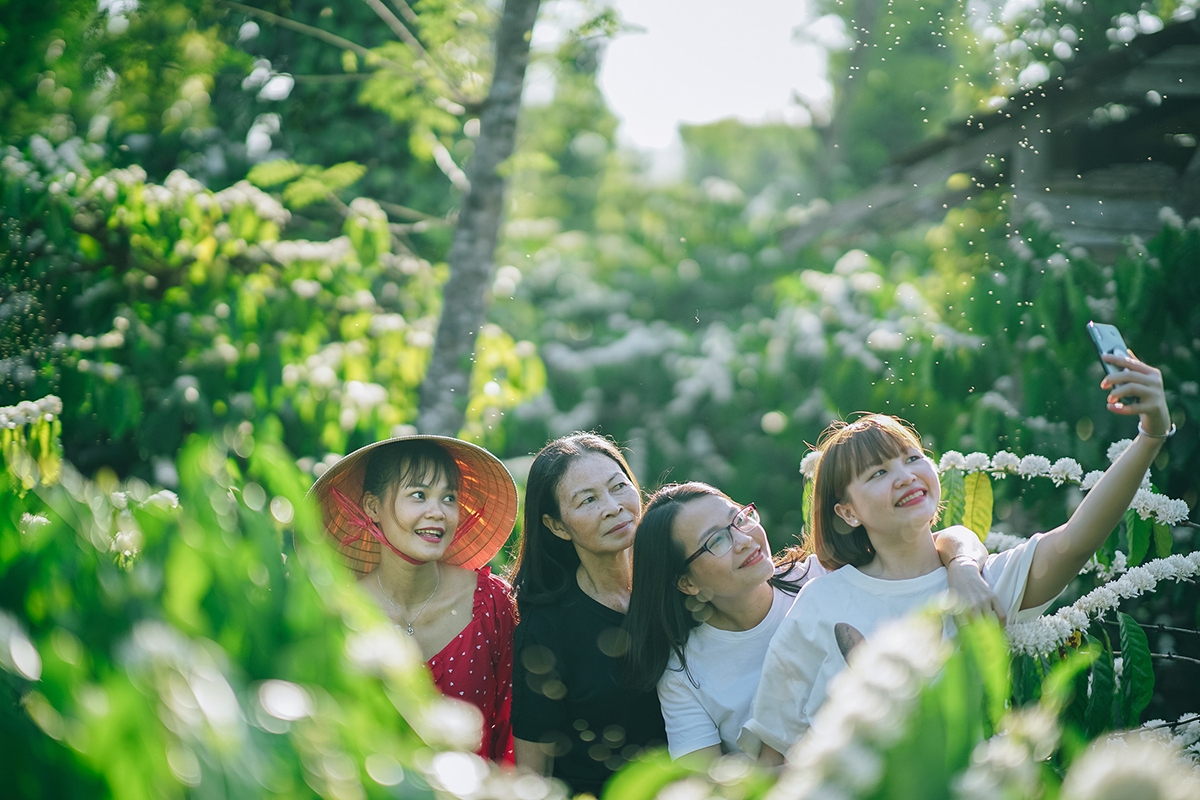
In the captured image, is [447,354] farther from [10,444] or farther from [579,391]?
[579,391]

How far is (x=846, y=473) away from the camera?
75.2 inches

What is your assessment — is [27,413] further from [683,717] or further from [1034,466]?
[1034,466]

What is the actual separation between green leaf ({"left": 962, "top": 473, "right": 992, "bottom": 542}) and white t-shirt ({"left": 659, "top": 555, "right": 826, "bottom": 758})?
548 mm

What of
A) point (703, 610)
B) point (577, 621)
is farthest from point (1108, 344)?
point (577, 621)

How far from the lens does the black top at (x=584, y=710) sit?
2000 mm

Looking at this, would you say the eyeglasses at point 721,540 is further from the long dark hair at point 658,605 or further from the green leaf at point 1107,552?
the green leaf at point 1107,552

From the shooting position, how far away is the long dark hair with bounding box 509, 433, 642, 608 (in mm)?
2227

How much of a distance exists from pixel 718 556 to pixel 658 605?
0.56ft

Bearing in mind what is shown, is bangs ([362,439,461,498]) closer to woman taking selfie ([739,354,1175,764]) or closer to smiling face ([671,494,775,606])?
smiling face ([671,494,775,606])

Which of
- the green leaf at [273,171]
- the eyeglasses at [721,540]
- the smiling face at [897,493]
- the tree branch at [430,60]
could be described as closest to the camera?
the smiling face at [897,493]

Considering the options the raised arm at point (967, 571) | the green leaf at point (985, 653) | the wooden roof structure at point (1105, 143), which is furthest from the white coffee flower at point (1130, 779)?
the wooden roof structure at point (1105, 143)

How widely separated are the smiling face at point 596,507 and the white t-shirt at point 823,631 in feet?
1.52

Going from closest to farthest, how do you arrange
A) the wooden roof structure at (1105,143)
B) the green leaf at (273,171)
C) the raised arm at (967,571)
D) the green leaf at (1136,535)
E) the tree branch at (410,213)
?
the raised arm at (967,571)
the green leaf at (1136,535)
the green leaf at (273,171)
the wooden roof structure at (1105,143)
the tree branch at (410,213)

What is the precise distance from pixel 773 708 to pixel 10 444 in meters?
1.79
